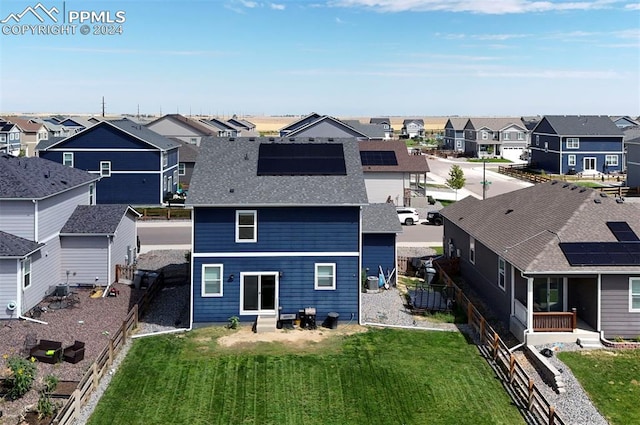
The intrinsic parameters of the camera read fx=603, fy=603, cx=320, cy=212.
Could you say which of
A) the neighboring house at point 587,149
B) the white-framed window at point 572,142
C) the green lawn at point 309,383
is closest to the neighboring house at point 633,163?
the neighboring house at point 587,149

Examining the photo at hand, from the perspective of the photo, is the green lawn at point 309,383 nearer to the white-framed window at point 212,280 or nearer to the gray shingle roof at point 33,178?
the white-framed window at point 212,280

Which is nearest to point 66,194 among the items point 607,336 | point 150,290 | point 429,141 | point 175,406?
point 150,290

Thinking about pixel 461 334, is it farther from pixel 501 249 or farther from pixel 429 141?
pixel 429 141

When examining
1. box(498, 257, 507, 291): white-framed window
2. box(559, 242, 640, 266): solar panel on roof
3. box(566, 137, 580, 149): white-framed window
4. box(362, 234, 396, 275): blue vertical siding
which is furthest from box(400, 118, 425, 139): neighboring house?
box(559, 242, 640, 266): solar panel on roof

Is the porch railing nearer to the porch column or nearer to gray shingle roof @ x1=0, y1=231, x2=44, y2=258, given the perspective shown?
the porch column

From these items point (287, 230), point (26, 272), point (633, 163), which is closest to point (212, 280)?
point (287, 230)

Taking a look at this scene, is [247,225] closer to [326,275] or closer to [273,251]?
Answer: [273,251]
